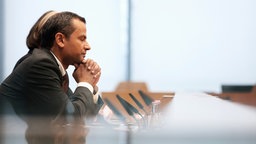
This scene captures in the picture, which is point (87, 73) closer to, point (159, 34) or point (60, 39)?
point (60, 39)

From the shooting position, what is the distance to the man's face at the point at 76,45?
75 centimetres

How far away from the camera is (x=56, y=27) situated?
0.75 metres

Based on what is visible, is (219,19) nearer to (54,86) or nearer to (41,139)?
(54,86)

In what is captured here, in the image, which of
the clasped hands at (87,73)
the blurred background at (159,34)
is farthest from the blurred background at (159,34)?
the clasped hands at (87,73)

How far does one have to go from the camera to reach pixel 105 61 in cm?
302

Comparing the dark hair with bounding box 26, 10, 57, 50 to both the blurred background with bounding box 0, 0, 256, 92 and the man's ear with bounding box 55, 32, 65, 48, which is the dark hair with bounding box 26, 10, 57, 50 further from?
the blurred background with bounding box 0, 0, 256, 92

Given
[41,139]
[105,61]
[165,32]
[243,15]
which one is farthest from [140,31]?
[41,139]

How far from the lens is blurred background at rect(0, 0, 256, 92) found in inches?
118

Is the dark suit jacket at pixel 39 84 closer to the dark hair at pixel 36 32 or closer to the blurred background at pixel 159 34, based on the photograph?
the dark hair at pixel 36 32

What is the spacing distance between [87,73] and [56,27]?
0.12m

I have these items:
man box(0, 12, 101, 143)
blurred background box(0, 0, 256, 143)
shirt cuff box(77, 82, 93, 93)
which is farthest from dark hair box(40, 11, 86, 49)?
blurred background box(0, 0, 256, 143)

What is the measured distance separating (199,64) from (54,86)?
8.24 feet

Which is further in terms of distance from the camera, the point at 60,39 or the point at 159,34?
the point at 159,34

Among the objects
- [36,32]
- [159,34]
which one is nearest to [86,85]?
[36,32]
